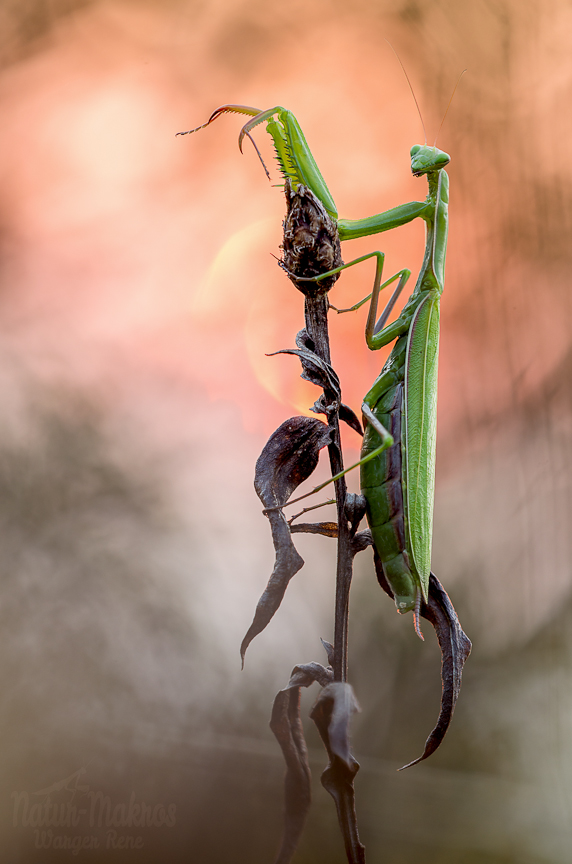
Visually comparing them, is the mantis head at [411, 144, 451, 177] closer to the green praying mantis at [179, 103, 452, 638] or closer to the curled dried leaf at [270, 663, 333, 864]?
the green praying mantis at [179, 103, 452, 638]

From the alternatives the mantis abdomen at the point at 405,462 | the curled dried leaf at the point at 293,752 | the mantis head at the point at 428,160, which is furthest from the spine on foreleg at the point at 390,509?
the mantis head at the point at 428,160

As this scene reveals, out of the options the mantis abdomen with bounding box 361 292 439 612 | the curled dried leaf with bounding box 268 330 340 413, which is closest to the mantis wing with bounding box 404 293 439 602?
the mantis abdomen with bounding box 361 292 439 612

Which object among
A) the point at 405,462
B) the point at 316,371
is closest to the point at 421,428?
the point at 405,462

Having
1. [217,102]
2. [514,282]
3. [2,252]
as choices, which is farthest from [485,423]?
[2,252]

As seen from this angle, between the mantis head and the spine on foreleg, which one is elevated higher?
the mantis head

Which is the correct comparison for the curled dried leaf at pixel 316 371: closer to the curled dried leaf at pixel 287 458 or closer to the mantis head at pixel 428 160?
the curled dried leaf at pixel 287 458

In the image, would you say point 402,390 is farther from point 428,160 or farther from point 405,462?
point 428,160
